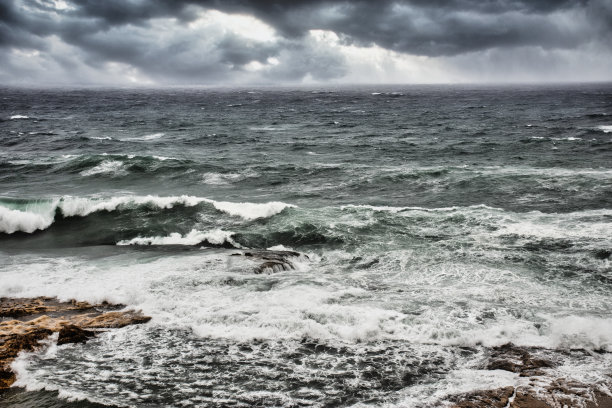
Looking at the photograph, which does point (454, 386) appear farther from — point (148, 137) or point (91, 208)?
point (148, 137)

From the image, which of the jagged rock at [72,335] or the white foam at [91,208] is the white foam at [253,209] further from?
the jagged rock at [72,335]

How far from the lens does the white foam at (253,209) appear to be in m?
19.9

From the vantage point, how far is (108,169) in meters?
30.1

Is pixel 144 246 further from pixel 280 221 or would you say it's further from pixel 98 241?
pixel 280 221

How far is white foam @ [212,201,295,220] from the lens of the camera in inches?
782

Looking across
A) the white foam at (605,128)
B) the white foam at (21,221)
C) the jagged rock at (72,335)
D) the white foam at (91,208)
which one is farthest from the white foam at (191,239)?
the white foam at (605,128)

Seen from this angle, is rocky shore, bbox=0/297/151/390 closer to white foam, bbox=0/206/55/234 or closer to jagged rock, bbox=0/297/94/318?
jagged rock, bbox=0/297/94/318

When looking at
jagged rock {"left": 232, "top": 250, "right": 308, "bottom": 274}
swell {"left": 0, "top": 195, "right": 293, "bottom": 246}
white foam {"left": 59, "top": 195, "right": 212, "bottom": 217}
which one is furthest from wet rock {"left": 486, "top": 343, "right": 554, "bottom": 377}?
white foam {"left": 59, "top": 195, "right": 212, "bottom": 217}

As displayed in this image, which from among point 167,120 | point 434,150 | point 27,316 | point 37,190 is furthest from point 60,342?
point 167,120

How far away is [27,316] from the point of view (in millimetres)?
10961

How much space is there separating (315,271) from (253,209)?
7259 millimetres

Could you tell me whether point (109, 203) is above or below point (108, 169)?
below

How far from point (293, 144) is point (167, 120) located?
33446 millimetres

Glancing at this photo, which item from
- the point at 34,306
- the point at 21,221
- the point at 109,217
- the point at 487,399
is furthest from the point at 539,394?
the point at 21,221
